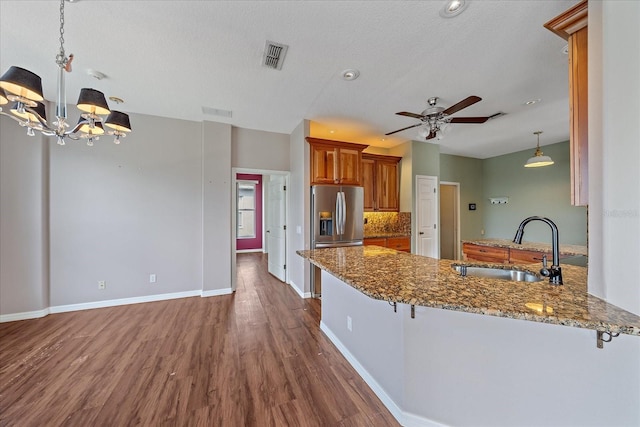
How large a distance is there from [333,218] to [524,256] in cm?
283

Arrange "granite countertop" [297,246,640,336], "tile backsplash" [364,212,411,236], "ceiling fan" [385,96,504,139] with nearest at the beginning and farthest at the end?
"granite countertop" [297,246,640,336], "ceiling fan" [385,96,504,139], "tile backsplash" [364,212,411,236]

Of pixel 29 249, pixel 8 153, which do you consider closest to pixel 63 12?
pixel 8 153

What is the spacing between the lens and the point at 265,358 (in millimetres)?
2217

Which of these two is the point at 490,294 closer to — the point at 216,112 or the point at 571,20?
the point at 571,20

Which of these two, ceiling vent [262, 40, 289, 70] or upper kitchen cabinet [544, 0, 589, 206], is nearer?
upper kitchen cabinet [544, 0, 589, 206]

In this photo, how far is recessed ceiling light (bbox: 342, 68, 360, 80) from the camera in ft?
8.17

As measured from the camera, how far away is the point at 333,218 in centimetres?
394

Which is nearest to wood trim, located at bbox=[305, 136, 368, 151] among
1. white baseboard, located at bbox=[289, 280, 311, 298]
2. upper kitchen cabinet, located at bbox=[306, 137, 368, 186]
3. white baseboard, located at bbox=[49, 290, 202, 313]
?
upper kitchen cabinet, located at bbox=[306, 137, 368, 186]

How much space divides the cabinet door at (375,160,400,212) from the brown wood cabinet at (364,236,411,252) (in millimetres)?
676

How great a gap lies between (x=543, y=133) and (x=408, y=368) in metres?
5.37

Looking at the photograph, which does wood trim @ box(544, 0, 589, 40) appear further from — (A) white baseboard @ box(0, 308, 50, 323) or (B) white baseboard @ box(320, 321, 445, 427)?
(A) white baseboard @ box(0, 308, 50, 323)

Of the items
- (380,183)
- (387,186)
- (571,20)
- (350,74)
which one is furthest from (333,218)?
(571,20)

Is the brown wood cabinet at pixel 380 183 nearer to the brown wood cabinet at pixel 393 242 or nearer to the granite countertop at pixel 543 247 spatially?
the brown wood cabinet at pixel 393 242

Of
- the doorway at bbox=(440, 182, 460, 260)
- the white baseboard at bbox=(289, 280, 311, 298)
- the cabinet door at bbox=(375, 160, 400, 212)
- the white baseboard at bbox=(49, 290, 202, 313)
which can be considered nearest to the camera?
the white baseboard at bbox=(49, 290, 202, 313)
